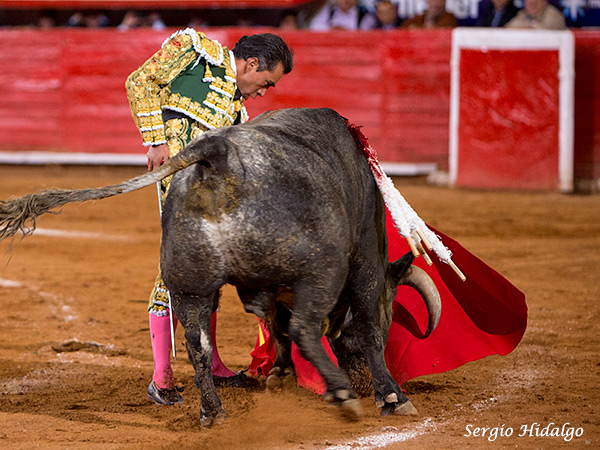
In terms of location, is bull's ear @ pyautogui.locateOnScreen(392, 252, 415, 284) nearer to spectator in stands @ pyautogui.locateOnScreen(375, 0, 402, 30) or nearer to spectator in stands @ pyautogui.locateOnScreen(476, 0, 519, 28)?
spectator in stands @ pyautogui.locateOnScreen(476, 0, 519, 28)

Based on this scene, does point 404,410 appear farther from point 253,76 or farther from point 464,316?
point 253,76

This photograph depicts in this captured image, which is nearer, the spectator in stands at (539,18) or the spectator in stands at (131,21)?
the spectator in stands at (539,18)

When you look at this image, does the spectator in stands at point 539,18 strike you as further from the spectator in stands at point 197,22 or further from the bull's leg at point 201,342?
the bull's leg at point 201,342

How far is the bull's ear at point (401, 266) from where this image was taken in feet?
9.30

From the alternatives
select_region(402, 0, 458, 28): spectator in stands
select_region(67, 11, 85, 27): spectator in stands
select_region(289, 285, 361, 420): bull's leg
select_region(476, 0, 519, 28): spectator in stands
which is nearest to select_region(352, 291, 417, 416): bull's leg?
select_region(289, 285, 361, 420): bull's leg

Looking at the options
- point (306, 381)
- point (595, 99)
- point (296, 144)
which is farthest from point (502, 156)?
point (296, 144)

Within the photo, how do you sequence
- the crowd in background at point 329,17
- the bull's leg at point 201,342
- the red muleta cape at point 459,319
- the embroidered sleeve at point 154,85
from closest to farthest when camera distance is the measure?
the bull's leg at point 201,342 → the embroidered sleeve at point 154,85 → the red muleta cape at point 459,319 → the crowd in background at point 329,17

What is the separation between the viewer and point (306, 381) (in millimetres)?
3008

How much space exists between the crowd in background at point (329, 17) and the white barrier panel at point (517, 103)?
15.0 inches

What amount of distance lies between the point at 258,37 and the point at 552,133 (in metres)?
5.78

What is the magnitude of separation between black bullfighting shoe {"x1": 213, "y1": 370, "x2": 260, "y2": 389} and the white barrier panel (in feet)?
18.3

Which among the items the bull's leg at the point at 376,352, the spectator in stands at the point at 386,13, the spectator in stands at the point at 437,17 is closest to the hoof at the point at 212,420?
the bull's leg at the point at 376,352

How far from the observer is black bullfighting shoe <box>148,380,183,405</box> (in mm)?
2822

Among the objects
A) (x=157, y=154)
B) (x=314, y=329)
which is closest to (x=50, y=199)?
(x=157, y=154)
